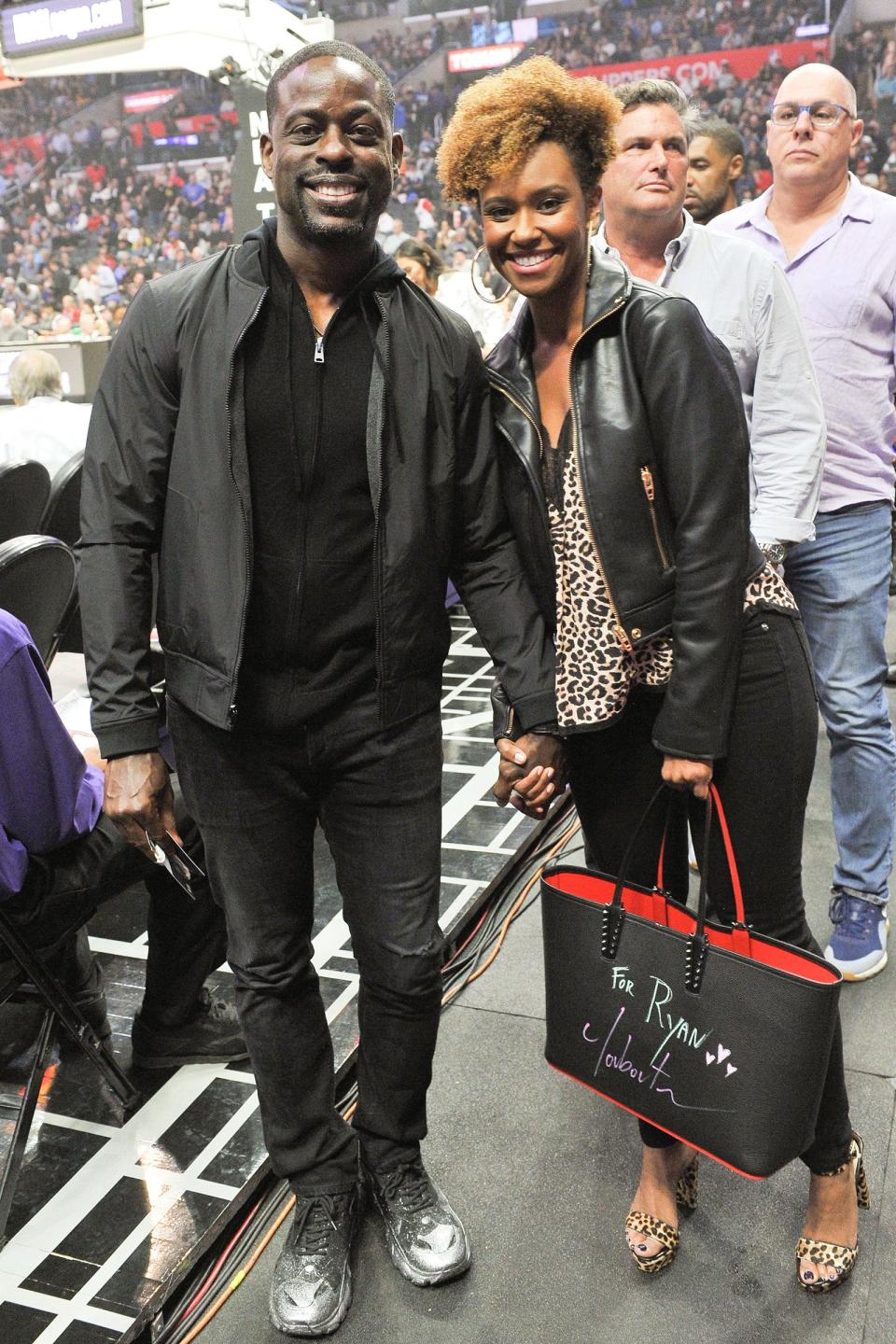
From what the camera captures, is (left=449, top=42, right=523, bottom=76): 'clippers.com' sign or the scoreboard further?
(left=449, top=42, right=523, bottom=76): 'clippers.com' sign

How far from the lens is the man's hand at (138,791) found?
160cm

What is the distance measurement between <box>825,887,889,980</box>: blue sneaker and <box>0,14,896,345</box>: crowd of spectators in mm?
11758

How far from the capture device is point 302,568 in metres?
1.58

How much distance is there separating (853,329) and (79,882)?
176cm

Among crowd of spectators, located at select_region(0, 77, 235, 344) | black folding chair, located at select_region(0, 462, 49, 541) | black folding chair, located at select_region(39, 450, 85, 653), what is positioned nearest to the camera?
black folding chair, located at select_region(0, 462, 49, 541)

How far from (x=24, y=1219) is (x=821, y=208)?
2317 millimetres

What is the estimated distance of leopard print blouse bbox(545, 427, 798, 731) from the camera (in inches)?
61.4

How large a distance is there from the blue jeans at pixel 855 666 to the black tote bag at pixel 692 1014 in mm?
980

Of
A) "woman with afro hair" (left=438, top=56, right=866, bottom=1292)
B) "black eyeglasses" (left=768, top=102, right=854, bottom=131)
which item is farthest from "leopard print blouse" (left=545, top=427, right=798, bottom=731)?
"black eyeglasses" (left=768, top=102, right=854, bottom=131)

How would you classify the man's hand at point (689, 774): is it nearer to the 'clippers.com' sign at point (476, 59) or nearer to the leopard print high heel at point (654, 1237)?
the leopard print high heel at point (654, 1237)

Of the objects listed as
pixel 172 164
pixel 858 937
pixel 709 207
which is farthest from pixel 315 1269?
pixel 172 164

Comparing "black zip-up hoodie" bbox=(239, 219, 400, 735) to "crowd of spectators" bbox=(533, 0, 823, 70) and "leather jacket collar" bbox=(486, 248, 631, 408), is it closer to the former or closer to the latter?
"leather jacket collar" bbox=(486, 248, 631, 408)

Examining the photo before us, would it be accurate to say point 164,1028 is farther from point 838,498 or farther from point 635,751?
point 838,498

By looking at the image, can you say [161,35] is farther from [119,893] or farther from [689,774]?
[689,774]
